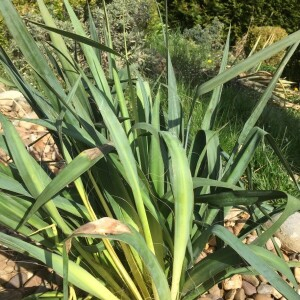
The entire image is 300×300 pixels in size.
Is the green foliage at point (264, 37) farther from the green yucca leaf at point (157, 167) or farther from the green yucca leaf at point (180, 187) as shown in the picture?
the green yucca leaf at point (180, 187)

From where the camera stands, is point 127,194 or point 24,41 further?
point 127,194

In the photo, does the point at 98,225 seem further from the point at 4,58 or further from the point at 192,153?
the point at 192,153

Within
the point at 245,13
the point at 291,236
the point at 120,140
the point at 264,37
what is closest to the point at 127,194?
the point at 120,140

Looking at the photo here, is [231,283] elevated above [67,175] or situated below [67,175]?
below

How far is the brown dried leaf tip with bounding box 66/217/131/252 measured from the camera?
1372 millimetres

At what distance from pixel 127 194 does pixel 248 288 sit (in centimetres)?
87

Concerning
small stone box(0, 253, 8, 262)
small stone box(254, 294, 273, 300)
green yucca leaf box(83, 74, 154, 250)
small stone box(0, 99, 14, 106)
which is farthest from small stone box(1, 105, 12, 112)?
green yucca leaf box(83, 74, 154, 250)

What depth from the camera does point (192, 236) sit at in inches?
79.6

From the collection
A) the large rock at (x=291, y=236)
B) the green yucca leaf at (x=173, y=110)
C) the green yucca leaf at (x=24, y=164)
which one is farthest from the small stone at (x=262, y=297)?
the green yucca leaf at (x=24, y=164)

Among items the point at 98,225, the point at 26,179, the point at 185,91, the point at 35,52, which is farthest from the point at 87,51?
the point at 185,91

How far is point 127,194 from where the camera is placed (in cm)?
189

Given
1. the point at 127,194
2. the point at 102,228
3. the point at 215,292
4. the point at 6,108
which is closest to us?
the point at 102,228

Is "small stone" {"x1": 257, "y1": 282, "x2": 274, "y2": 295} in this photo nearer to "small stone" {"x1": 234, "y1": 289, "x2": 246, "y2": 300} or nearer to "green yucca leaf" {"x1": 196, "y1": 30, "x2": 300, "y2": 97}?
"small stone" {"x1": 234, "y1": 289, "x2": 246, "y2": 300}

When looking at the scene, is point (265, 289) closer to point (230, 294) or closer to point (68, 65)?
point (230, 294)
